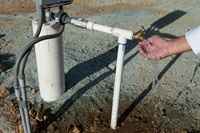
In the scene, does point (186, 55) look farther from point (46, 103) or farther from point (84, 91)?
point (46, 103)

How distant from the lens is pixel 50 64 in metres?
2.45

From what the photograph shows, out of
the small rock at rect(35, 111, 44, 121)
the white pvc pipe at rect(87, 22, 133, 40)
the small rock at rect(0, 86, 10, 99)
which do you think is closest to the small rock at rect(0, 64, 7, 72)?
the small rock at rect(0, 86, 10, 99)

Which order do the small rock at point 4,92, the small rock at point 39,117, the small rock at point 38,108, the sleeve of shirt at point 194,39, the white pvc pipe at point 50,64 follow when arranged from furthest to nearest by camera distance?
the small rock at point 4,92 < the small rock at point 38,108 < the small rock at point 39,117 < the white pvc pipe at point 50,64 < the sleeve of shirt at point 194,39

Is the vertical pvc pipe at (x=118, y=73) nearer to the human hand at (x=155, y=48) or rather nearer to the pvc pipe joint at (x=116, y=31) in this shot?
the pvc pipe joint at (x=116, y=31)

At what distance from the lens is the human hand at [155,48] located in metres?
2.07

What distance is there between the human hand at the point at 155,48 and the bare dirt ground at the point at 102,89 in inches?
28.1

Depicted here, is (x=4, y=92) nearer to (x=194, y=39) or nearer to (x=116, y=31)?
(x=116, y=31)

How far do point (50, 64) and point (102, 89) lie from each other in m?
0.69

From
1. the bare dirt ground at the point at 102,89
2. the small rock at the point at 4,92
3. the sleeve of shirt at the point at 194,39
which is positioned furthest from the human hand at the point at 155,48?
the small rock at the point at 4,92

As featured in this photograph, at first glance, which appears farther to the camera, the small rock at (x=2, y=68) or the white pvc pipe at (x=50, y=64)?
the small rock at (x=2, y=68)

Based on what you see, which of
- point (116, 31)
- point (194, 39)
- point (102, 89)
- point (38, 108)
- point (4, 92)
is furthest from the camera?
point (102, 89)

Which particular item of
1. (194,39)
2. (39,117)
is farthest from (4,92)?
(194,39)

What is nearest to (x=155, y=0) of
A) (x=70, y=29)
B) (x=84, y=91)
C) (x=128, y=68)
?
(x=70, y=29)

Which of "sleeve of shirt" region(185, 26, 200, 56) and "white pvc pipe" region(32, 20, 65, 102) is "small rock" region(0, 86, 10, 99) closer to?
"white pvc pipe" region(32, 20, 65, 102)
